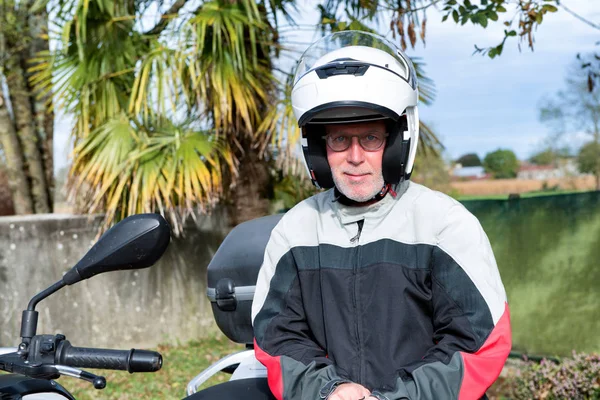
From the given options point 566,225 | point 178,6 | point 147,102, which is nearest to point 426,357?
point 566,225

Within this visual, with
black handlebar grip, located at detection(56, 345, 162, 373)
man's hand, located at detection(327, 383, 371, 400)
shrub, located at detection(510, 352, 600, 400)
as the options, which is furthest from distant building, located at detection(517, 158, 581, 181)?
black handlebar grip, located at detection(56, 345, 162, 373)

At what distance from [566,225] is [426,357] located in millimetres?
3829

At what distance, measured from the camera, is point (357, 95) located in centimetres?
198

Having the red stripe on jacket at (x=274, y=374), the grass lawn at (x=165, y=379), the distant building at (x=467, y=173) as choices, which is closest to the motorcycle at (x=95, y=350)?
the red stripe on jacket at (x=274, y=374)

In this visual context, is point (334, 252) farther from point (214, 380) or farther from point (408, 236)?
point (214, 380)

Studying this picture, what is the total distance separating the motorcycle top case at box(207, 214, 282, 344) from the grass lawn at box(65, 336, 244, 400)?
3.40 meters

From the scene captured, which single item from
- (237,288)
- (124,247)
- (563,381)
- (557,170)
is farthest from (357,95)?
(557,170)

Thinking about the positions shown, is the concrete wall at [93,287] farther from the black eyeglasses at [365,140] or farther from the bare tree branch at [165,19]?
the black eyeglasses at [365,140]

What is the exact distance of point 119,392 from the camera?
233 inches

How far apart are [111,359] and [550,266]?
444 cm

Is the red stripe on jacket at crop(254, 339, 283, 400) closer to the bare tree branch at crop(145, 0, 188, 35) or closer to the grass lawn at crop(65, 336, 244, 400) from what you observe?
the grass lawn at crop(65, 336, 244, 400)

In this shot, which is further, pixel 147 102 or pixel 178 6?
pixel 178 6

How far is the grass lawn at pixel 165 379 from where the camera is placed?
19.2ft

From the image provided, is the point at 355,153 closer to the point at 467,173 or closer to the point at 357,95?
the point at 357,95
